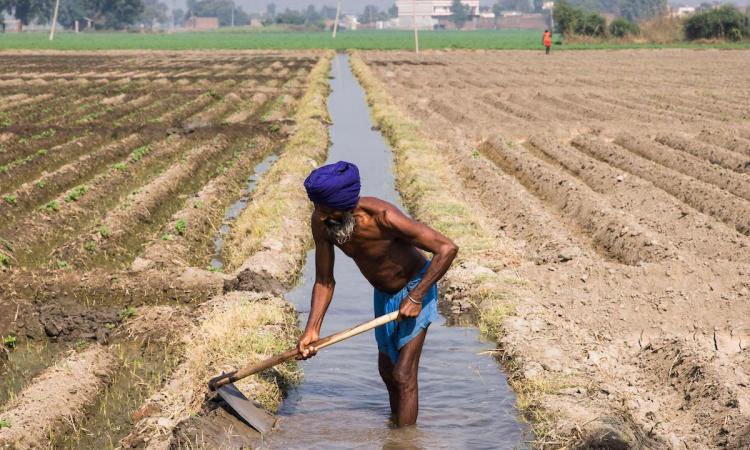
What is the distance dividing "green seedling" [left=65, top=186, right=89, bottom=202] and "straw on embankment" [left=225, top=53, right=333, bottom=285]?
A: 2.19 metres

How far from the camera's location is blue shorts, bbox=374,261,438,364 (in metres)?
6.43

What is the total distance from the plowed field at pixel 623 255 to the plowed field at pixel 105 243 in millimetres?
2725

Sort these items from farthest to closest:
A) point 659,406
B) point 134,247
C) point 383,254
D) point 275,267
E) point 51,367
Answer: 1. point 134,247
2. point 275,267
3. point 51,367
4. point 659,406
5. point 383,254

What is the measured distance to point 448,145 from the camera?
815 inches

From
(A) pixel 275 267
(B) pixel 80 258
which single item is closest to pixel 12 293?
(B) pixel 80 258

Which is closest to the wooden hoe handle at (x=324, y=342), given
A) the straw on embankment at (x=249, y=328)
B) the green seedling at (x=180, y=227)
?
the straw on embankment at (x=249, y=328)

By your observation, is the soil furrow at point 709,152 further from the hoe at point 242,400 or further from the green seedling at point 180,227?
the hoe at point 242,400

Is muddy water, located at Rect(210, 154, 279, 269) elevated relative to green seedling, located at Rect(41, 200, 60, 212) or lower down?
lower down

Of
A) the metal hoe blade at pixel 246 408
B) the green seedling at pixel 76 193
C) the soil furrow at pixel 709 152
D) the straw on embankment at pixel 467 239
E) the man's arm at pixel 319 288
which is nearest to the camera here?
the man's arm at pixel 319 288

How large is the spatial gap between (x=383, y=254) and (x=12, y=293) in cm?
475

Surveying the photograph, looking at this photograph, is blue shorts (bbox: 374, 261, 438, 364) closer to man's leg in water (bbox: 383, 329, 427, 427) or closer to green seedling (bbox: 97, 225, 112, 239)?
man's leg in water (bbox: 383, 329, 427, 427)

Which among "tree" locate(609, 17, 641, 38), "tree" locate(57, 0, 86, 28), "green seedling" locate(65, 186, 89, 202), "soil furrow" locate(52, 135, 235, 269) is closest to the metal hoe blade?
"soil furrow" locate(52, 135, 235, 269)

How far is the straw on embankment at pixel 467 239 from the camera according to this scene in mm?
7857

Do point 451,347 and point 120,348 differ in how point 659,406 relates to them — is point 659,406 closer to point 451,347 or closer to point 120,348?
point 451,347
